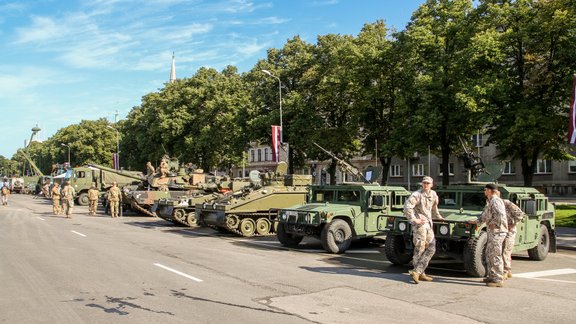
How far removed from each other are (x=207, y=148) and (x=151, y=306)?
38.4 metres

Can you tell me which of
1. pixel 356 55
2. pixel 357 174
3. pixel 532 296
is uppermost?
pixel 356 55

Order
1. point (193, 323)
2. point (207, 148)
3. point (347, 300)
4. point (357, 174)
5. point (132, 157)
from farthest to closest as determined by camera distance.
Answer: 1. point (132, 157)
2. point (207, 148)
3. point (357, 174)
4. point (347, 300)
5. point (193, 323)

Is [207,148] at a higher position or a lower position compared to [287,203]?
higher

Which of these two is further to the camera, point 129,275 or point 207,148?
point 207,148

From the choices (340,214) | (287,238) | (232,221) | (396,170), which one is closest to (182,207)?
(232,221)

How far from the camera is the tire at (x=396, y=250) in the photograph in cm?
1102

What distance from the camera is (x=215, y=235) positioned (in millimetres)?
18875

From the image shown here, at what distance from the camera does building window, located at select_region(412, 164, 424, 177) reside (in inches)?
2304

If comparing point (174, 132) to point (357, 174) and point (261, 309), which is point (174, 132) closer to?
point (357, 174)

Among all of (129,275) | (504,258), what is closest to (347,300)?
(504,258)

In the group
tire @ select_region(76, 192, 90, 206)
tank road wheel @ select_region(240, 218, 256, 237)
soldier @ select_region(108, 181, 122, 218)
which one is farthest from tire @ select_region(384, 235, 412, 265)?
tire @ select_region(76, 192, 90, 206)

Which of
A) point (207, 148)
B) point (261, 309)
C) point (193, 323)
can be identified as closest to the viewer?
point (193, 323)

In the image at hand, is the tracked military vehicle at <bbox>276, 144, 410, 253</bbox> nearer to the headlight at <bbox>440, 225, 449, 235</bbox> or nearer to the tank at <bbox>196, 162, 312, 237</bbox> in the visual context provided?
the tank at <bbox>196, 162, 312, 237</bbox>

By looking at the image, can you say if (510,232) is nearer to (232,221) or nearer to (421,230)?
(421,230)
